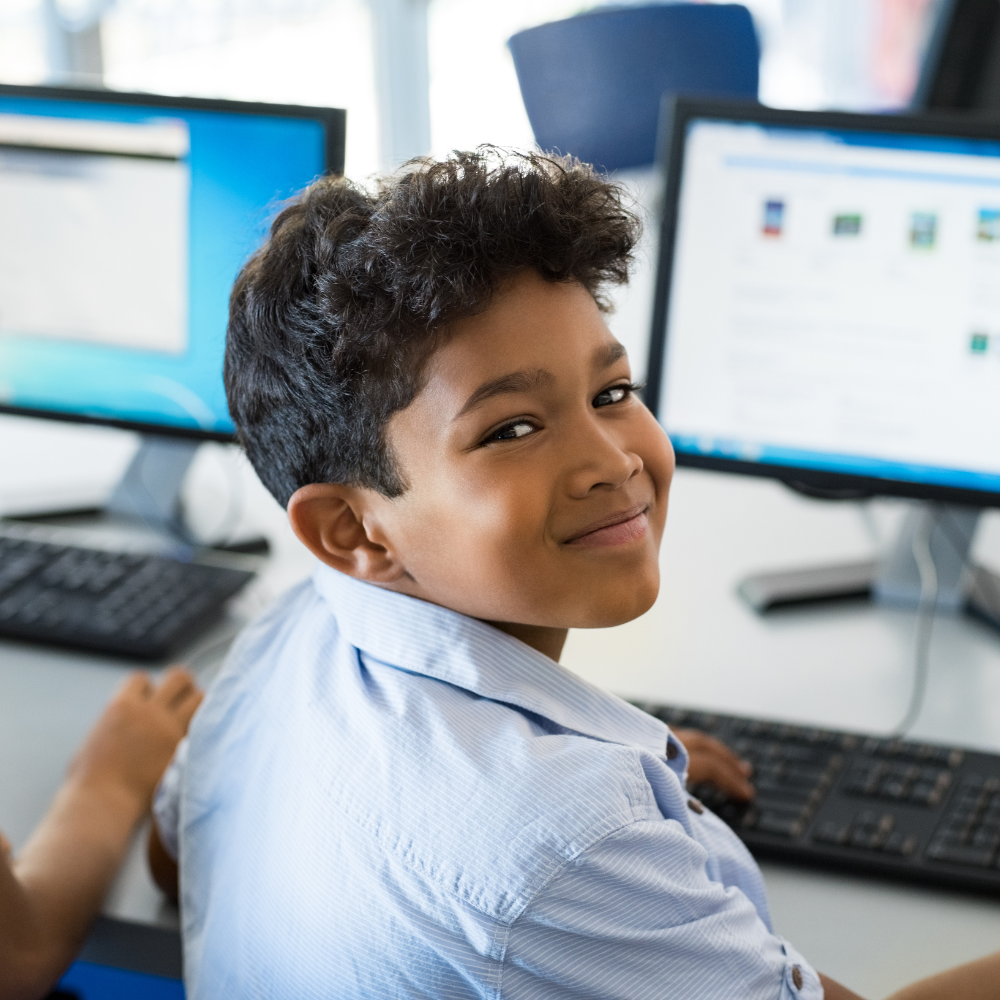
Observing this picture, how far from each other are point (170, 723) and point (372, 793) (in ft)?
1.23

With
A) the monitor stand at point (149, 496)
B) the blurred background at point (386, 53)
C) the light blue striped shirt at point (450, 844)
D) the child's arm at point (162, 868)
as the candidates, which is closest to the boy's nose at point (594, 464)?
the light blue striped shirt at point (450, 844)

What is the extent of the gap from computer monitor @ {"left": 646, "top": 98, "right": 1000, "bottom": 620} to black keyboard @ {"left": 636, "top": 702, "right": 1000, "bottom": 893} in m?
0.29

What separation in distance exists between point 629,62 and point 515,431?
1417 mm

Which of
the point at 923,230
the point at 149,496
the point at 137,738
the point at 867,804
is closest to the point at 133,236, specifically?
the point at 149,496

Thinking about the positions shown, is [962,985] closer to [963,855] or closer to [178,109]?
[963,855]

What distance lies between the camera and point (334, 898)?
583 mm

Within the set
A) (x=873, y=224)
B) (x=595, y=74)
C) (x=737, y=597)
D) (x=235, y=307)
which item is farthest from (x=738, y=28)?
(x=235, y=307)

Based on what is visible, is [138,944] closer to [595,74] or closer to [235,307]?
[235,307]

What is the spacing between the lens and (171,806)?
2.57ft

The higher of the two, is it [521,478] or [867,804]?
[521,478]

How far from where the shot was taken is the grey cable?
96cm

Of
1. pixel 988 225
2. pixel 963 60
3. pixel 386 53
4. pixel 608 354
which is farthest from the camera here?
pixel 386 53

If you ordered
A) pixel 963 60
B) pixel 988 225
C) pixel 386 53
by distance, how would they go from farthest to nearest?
pixel 386 53, pixel 963 60, pixel 988 225

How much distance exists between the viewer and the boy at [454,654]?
551 millimetres
